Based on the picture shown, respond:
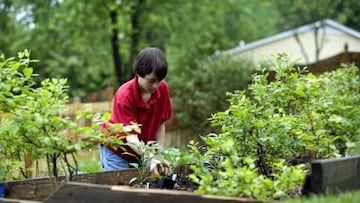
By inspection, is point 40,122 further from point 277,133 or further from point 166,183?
point 277,133

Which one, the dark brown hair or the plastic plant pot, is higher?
the dark brown hair

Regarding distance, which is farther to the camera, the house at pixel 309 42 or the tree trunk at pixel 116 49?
the house at pixel 309 42

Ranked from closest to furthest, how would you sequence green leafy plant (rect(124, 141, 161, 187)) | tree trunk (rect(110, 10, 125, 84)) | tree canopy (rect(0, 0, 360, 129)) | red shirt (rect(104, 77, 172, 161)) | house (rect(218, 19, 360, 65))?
green leafy plant (rect(124, 141, 161, 187)) < red shirt (rect(104, 77, 172, 161)) < tree trunk (rect(110, 10, 125, 84)) < tree canopy (rect(0, 0, 360, 129)) < house (rect(218, 19, 360, 65))

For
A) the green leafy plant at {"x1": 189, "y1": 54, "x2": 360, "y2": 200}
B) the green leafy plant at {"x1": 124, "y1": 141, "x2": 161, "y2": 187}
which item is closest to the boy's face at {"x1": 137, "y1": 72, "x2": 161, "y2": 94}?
the green leafy plant at {"x1": 124, "y1": 141, "x2": 161, "y2": 187}

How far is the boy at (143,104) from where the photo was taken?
4.82m

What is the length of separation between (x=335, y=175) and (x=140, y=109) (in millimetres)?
1876

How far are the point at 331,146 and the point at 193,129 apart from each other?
949 cm

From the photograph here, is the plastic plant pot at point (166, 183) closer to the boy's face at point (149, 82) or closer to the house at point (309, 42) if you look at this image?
the boy's face at point (149, 82)

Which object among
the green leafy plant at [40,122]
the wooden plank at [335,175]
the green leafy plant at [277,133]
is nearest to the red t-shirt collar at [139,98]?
the green leafy plant at [277,133]

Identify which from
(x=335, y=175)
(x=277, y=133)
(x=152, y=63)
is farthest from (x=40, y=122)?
(x=335, y=175)

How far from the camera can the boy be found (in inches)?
190

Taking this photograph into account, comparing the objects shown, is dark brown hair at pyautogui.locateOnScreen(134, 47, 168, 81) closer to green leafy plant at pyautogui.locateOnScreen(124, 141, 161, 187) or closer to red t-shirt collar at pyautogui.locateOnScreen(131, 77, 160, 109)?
red t-shirt collar at pyautogui.locateOnScreen(131, 77, 160, 109)

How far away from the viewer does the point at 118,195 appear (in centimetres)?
364

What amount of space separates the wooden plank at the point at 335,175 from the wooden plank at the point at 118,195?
0.63 m
